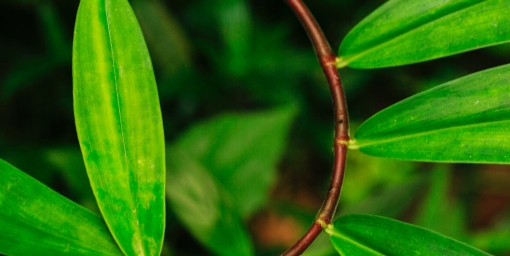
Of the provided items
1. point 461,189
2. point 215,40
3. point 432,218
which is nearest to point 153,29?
point 215,40

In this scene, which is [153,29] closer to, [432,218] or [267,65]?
[267,65]

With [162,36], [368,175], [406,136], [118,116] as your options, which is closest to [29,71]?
[162,36]

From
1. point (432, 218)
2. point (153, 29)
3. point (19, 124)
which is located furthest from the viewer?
point (19, 124)

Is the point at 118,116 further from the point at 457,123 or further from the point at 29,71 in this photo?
the point at 29,71

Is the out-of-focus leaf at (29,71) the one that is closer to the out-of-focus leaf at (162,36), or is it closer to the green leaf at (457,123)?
the out-of-focus leaf at (162,36)

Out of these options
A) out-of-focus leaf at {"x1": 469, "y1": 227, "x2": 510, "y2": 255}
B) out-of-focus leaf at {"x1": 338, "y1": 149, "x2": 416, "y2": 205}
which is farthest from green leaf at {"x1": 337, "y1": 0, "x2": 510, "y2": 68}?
out-of-focus leaf at {"x1": 338, "y1": 149, "x2": 416, "y2": 205}

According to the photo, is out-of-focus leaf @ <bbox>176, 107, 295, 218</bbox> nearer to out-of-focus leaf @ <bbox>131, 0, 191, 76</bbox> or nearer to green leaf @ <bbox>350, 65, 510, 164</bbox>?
out-of-focus leaf @ <bbox>131, 0, 191, 76</bbox>
